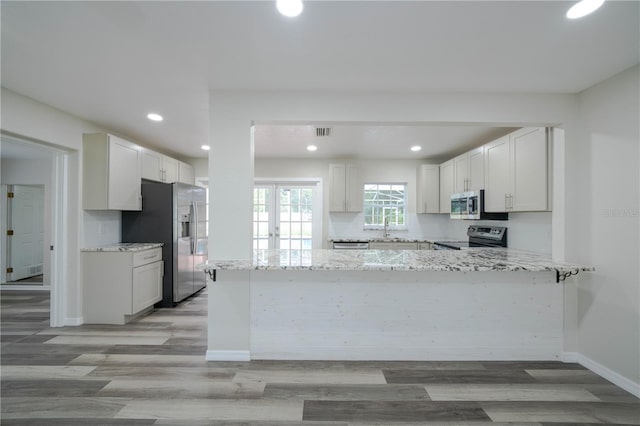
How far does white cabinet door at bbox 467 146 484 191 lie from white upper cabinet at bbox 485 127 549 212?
110 millimetres

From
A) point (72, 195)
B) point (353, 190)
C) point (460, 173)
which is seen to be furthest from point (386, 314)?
point (72, 195)

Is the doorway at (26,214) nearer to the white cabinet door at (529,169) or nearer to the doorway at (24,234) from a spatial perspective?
the doorway at (24,234)

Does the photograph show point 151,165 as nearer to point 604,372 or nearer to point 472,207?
point 472,207

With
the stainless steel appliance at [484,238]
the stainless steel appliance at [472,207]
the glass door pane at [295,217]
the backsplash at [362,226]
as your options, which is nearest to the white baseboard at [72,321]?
the glass door pane at [295,217]

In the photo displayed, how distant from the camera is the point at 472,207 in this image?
3818 millimetres

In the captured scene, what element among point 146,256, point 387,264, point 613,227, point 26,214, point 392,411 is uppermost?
point 26,214

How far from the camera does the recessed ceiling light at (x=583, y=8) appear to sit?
1.47 m

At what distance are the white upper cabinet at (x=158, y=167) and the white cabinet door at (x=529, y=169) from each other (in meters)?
4.64

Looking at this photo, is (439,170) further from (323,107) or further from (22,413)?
(22,413)

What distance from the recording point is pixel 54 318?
333cm

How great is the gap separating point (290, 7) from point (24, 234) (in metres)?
7.09

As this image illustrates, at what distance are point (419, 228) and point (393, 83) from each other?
143 inches

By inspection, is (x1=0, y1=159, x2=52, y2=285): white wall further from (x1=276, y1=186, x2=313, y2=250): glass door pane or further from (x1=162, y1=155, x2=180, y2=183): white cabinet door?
(x1=276, y1=186, x2=313, y2=250): glass door pane

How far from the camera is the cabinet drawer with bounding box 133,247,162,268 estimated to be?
11.5 feet
